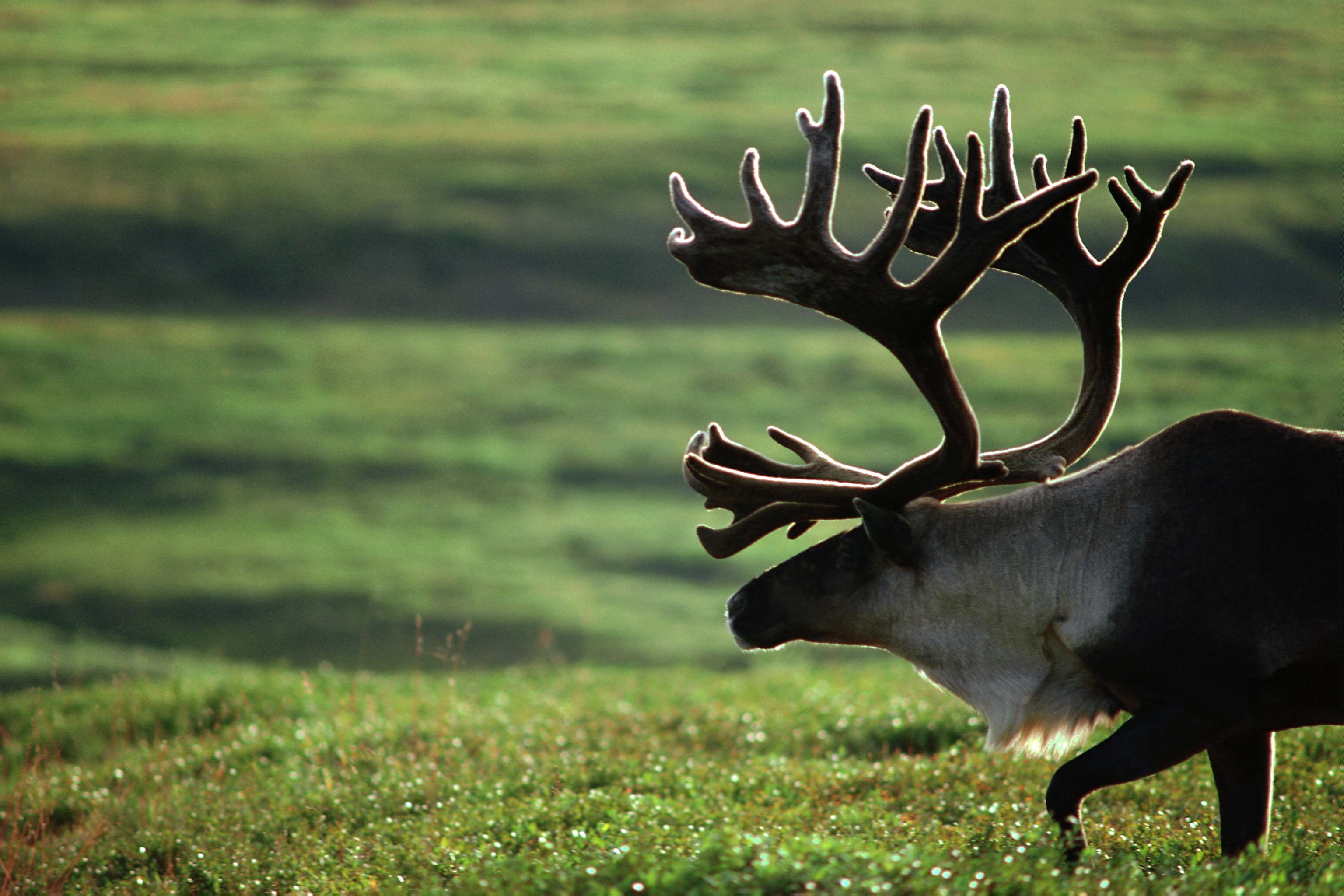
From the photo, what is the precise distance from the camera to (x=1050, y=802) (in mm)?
4609

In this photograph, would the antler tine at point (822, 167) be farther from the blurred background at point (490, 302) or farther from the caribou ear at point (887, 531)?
the blurred background at point (490, 302)

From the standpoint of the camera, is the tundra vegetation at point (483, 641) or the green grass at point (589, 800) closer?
the green grass at point (589, 800)

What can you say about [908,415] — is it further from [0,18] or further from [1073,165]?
[0,18]

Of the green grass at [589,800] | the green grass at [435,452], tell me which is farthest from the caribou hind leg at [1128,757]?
the green grass at [435,452]

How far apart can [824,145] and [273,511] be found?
16.6 m

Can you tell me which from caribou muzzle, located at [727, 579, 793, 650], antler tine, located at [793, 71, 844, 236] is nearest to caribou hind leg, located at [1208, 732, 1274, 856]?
caribou muzzle, located at [727, 579, 793, 650]

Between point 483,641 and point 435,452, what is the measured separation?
7.37 m

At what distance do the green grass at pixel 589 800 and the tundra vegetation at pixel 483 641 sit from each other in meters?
0.03

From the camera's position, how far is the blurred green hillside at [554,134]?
29266mm

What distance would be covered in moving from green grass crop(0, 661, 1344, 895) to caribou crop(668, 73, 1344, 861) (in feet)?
1.73

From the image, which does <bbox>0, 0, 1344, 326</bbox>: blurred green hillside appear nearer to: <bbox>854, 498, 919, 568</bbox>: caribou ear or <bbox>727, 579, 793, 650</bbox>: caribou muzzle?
<bbox>727, 579, 793, 650</bbox>: caribou muzzle

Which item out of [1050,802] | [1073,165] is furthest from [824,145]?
[1050,802]

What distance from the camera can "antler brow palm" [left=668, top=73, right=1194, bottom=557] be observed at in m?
4.93

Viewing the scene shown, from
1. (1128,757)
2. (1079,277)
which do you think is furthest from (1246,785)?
(1079,277)
